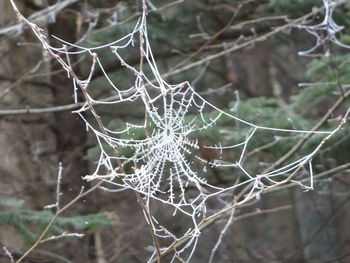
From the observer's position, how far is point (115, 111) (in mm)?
8336

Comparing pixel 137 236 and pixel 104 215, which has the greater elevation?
pixel 104 215

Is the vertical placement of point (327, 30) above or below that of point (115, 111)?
above

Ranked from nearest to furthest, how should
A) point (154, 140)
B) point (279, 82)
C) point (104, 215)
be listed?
point (154, 140)
point (104, 215)
point (279, 82)

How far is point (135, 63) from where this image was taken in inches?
293

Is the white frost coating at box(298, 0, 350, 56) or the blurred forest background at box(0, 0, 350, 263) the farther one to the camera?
the blurred forest background at box(0, 0, 350, 263)

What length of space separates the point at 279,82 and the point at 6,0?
15.2 ft

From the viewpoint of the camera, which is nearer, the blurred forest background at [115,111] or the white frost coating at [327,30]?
the white frost coating at [327,30]

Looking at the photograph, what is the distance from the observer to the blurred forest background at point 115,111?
5793 mm

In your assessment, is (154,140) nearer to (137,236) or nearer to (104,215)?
(104,215)

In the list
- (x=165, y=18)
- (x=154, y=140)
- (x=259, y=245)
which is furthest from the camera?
(x=259, y=245)

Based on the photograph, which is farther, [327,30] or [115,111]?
[115,111]

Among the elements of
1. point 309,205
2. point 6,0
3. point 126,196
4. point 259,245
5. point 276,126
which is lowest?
point 259,245

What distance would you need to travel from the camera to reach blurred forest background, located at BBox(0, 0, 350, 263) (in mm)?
5793

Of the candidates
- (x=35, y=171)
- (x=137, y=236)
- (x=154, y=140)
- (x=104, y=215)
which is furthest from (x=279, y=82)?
(x=154, y=140)
